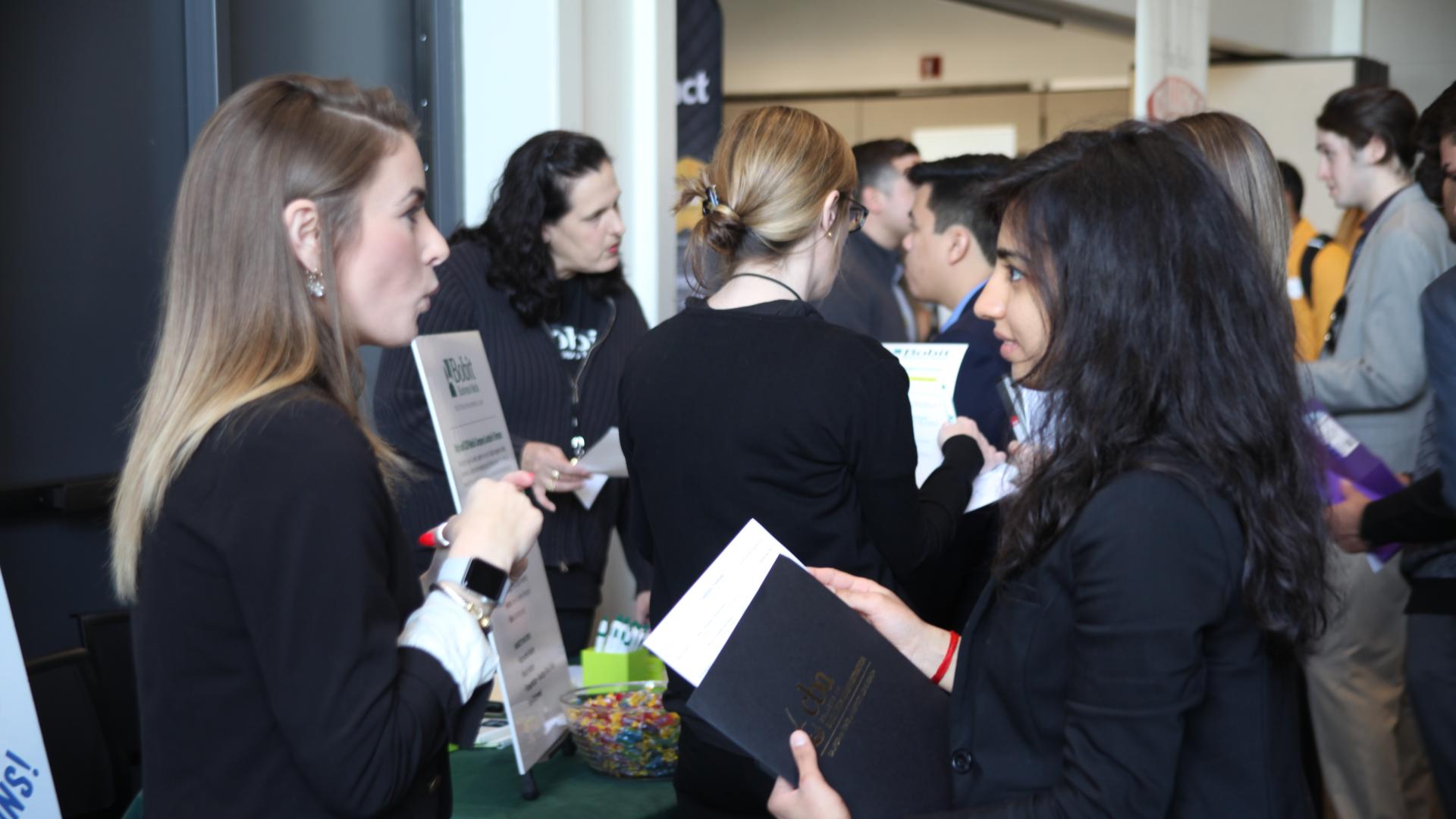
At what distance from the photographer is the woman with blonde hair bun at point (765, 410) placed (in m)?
1.70

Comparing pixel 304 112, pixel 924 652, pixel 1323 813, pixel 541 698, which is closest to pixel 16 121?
pixel 541 698

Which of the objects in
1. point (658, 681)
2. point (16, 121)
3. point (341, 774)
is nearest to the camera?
point (341, 774)

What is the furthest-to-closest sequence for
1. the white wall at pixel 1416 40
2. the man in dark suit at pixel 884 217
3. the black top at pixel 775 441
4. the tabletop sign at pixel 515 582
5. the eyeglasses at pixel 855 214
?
the white wall at pixel 1416 40, the man in dark suit at pixel 884 217, the tabletop sign at pixel 515 582, the eyeglasses at pixel 855 214, the black top at pixel 775 441

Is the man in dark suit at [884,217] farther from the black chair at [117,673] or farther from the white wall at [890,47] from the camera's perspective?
the white wall at [890,47]

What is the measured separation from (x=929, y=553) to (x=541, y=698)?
753 mm

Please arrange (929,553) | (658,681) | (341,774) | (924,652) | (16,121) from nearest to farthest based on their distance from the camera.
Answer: (341,774) → (924,652) → (929,553) → (658,681) → (16,121)

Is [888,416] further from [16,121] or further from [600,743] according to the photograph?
[16,121]

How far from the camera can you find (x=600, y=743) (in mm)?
2123

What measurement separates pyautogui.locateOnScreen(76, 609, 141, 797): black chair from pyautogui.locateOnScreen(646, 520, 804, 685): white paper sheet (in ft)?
5.51

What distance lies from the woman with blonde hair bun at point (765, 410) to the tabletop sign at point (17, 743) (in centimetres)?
100

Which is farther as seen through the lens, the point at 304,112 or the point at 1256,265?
the point at 304,112

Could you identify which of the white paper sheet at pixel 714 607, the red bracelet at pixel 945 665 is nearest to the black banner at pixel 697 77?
the red bracelet at pixel 945 665

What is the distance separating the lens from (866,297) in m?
4.31

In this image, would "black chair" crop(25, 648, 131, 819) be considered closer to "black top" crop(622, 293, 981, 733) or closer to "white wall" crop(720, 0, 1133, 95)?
"black top" crop(622, 293, 981, 733)
